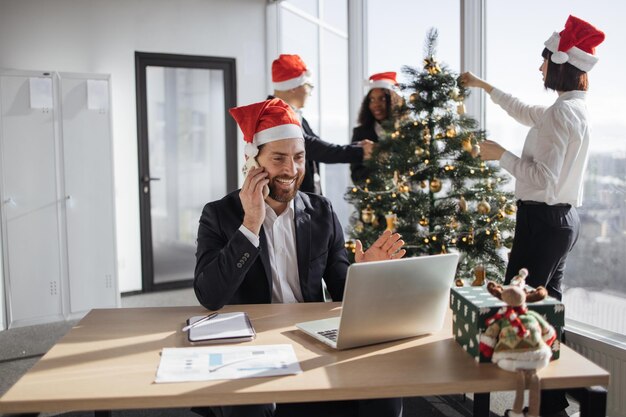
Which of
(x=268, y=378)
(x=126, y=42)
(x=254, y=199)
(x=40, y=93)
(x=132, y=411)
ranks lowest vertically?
(x=132, y=411)

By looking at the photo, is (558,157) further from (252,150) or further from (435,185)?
(252,150)

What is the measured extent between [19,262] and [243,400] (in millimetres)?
3907

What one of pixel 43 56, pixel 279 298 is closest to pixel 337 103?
pixel 43 56

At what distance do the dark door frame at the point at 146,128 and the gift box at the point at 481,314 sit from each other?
4.60 metres

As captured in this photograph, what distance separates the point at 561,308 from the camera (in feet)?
4.53

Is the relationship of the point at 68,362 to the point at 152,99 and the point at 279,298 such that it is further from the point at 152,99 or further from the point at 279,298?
the point at 152,99

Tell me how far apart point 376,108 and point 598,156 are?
4.66 ft

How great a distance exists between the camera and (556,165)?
244cm

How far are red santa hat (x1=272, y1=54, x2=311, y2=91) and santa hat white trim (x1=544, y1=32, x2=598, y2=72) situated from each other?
71.0 inches

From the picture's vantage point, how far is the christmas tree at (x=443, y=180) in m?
2.94

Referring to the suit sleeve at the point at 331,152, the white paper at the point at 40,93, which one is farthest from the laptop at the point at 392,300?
the white paper at the point at 40,93

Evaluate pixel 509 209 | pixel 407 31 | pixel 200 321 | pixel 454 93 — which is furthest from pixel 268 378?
pixel 407 31

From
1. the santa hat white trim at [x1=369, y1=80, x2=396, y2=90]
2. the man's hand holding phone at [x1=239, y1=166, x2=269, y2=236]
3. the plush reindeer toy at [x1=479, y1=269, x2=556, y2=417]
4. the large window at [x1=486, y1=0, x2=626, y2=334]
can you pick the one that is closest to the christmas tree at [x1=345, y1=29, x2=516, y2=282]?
the large window at [x1=486, y1=0, x2=626, y2=334]

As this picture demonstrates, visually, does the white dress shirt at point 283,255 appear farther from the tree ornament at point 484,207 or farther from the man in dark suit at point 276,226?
the tree ornament at point 484,207
